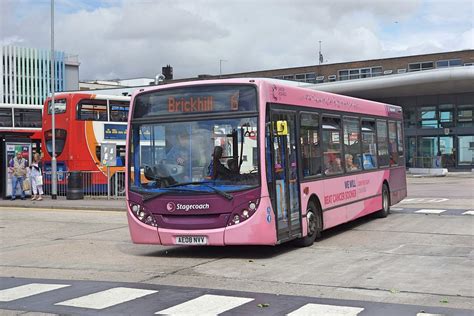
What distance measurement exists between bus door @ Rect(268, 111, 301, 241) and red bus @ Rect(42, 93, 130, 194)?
51.1 feet

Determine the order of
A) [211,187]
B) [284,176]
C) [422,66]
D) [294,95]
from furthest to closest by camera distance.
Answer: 1. [422,66]
2. [294,95]
3. [284,176]
4. [211,187]

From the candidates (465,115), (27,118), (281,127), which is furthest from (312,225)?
(465,115)

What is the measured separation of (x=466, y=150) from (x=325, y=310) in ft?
132

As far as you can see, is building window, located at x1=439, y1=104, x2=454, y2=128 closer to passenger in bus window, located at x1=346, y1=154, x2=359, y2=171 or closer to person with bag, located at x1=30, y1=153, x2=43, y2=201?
person with bag, located at x1=30, y1=153, x2=43, y2=201

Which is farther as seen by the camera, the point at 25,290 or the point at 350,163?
the point at 350,163

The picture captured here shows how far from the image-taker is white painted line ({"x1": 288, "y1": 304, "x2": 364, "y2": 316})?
21.2 feet

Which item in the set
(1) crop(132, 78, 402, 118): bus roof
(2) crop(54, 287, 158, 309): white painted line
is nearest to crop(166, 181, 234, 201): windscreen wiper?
(1) crop(132, 78, 402, 118): bus roof

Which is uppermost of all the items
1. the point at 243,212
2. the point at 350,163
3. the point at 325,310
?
the point at 350,163

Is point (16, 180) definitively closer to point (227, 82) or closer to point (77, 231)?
point (77, 231)

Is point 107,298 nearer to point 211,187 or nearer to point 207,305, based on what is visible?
point 207,305

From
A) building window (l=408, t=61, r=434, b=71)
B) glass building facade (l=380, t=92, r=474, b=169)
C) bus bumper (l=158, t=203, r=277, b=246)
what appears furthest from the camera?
building window (l=408, t=61, r=434, b=71)

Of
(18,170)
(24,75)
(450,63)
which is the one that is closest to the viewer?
(18,170)

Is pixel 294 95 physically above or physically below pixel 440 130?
below

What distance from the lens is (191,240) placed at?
10000 mm
